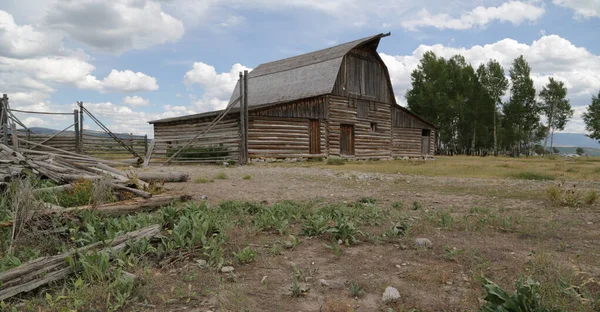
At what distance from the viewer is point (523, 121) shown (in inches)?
1980

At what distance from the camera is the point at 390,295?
9.73 ft

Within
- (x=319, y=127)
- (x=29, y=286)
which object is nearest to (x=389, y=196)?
(x=29, y=286)

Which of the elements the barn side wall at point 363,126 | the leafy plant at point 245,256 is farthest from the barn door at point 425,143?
the leafy plant at point 245,256

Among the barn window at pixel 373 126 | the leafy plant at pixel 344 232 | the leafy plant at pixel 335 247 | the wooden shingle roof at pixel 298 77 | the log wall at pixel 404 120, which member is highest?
the wooden shingle roof at pixel 298 77


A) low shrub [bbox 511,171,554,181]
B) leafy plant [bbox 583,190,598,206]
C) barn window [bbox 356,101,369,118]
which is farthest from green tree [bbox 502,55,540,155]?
leafy plant [bbox 583,190,598,206]

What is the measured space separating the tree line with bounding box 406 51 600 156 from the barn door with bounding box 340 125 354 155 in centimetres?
2348

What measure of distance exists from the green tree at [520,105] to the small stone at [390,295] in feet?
176

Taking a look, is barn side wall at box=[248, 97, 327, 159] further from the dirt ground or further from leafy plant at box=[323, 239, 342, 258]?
leafy plant at box=[323, 239, 342, 258]

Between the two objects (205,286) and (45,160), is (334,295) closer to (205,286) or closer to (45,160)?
(205,286)

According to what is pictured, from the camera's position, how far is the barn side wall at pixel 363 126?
25584mm

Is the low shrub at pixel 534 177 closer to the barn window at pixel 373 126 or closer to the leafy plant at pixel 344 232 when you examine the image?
the leafy plant at pixel 344 232

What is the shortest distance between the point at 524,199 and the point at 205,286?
7.21 metres

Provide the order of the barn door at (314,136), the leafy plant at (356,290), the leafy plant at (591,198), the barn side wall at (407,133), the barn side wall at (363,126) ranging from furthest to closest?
the barn side wall at (407,133) → the barn side wall at (363,126) → the barn door at (314,136) → the leafy plant at (591,198) → the leafy plant at (356,290)

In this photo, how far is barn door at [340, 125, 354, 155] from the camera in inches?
1042
